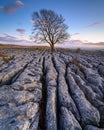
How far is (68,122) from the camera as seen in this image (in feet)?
19.0

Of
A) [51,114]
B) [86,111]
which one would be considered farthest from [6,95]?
[86,111]

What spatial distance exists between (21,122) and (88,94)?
552cm

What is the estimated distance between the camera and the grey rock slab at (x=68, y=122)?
558 cm

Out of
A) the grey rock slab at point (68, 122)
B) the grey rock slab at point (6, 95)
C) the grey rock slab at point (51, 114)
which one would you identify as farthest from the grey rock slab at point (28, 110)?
the grey rock slab at point (68, 122)

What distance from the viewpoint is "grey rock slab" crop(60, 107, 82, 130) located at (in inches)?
220

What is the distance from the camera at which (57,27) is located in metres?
45.8

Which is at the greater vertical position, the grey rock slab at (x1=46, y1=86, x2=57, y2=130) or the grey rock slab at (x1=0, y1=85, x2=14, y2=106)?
A: the grey rock slab at (x1=0, y1=85, x2=14, y2=106)

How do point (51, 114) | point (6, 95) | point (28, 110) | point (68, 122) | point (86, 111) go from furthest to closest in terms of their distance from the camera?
point (6, 95) < point (86, 111) < point (51, 114) < point (28, 110) < point (68, 122)

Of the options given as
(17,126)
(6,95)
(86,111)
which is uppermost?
(6,95)

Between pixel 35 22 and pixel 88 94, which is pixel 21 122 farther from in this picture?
pixel 35 22

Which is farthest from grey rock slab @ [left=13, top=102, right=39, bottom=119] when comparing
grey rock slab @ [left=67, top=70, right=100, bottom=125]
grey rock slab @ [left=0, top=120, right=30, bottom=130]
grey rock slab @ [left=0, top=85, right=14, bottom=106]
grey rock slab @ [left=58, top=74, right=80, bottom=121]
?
grey rock slab @ [left=67, top=70, right=100, bottom=125]

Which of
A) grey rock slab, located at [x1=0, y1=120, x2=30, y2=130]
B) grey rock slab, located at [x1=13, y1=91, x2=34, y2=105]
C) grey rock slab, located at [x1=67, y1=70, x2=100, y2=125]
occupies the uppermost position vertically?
grey rock slab, located at [x1=13, y1=91, x2=34, y2=105]

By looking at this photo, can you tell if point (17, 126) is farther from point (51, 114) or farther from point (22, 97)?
point (22, 97)

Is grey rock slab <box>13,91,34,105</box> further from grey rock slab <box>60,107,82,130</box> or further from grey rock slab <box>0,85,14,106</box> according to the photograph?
grey rock slab <box>60,107,82,130</box>
